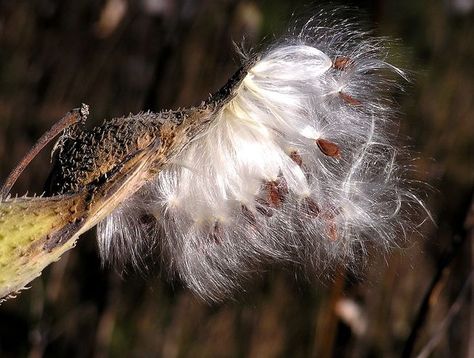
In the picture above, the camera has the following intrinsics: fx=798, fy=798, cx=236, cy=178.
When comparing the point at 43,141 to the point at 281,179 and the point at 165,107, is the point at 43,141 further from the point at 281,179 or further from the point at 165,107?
the point at 165,107

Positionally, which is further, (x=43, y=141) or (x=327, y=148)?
(x=327, y=148)

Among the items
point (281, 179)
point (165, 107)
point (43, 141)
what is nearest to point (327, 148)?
point (281, 179)

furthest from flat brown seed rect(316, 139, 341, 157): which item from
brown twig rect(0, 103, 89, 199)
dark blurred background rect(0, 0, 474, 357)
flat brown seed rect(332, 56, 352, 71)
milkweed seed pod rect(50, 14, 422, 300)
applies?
dark blurred background rect(0, 0, 474, 357)

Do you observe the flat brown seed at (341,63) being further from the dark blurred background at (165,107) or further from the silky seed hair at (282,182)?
the dark blurred background at (165,107)

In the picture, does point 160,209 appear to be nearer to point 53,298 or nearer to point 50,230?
point 50,230

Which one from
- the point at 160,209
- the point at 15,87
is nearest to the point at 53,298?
the point at 15,87

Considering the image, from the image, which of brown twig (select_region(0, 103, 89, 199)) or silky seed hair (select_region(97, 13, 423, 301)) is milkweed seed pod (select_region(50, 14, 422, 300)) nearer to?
silky seed hair (select_region(97, 13, 423, 301))

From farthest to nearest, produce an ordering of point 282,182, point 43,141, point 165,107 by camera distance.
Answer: point 165,107
point 282,182
point 43,141

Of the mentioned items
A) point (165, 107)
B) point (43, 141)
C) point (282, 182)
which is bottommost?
point (165, 107)

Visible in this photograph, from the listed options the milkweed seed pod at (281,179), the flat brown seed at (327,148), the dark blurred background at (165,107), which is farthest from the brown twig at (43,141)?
the dark blurred background at (165,107)
